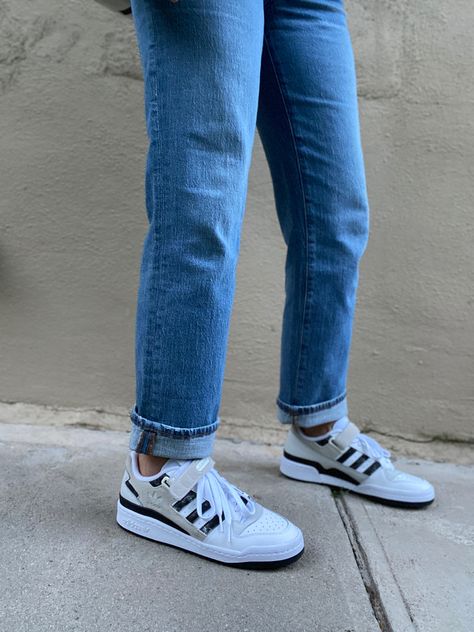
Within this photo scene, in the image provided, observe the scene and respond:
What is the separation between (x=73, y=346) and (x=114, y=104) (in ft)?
1.92

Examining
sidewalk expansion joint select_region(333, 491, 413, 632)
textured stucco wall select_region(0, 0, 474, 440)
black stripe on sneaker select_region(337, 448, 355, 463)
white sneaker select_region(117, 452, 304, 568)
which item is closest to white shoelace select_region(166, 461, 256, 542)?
white sneaker select_region(117, 452, 304, 568)

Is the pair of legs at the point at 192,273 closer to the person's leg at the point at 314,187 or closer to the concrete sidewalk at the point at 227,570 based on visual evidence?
the concrete sidewalk at the point at 227,570

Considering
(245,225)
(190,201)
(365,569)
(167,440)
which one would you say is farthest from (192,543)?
(245,225)

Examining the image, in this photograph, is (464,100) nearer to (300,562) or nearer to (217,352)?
(217,352)

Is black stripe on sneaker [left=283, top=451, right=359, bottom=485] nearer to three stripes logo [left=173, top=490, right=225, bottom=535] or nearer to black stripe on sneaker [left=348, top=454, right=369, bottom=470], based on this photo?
black stripe on sneaker [left=348, top=454, right=369, bottom=470]

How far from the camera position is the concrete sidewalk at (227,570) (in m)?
0.70

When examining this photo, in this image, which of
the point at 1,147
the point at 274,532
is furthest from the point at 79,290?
the point at 274,532

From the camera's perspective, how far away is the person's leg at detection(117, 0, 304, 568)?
31.5 inches

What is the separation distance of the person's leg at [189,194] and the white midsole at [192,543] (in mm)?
115

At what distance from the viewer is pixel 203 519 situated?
0.85 meters

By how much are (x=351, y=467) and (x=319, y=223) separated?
0.47 meters

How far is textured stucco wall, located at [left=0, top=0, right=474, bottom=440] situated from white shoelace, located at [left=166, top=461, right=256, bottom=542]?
555mm

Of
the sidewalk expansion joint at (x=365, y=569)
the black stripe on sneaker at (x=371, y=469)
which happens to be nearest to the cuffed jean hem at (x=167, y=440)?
the sidewalk expansion joint at (x=365, y=569)

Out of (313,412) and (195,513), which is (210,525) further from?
(313,412)
